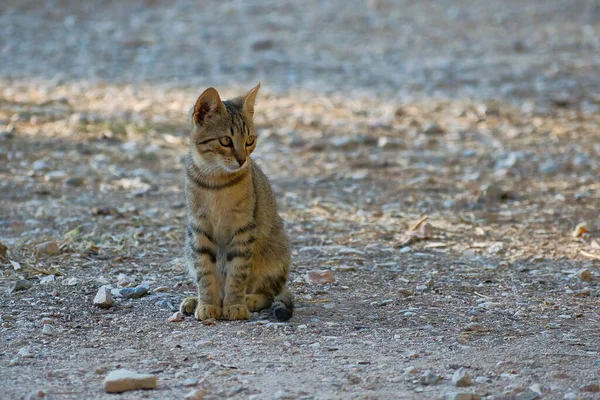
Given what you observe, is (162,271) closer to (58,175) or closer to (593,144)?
(58,175)

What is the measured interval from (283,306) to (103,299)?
1051mm

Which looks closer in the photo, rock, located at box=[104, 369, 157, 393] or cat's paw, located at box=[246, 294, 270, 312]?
rock, located at box=[104, 369, 157, 393]

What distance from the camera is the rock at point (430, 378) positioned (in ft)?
13.9

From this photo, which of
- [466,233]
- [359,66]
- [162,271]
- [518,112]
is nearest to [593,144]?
[518,112]

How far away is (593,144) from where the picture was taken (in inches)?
376

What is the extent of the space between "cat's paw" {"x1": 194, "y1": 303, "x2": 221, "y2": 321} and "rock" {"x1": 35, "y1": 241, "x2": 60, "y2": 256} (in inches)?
61.0

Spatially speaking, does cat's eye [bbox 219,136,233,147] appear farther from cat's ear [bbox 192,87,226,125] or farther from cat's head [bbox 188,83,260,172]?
cat's ear [bbox 192,87,226,125]

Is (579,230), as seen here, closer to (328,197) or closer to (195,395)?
(328,197)

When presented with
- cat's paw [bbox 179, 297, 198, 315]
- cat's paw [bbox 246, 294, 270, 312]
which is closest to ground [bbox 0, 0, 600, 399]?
cat's paw [bbox 179, 297, 198, 315]

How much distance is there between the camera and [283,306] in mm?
5199

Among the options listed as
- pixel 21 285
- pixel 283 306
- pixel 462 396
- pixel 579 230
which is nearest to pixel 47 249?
pixel 21 285

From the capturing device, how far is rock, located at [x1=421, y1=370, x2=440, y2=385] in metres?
4.23

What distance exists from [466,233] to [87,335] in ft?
10.7

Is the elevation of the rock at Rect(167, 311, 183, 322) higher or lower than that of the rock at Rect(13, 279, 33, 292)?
lower
